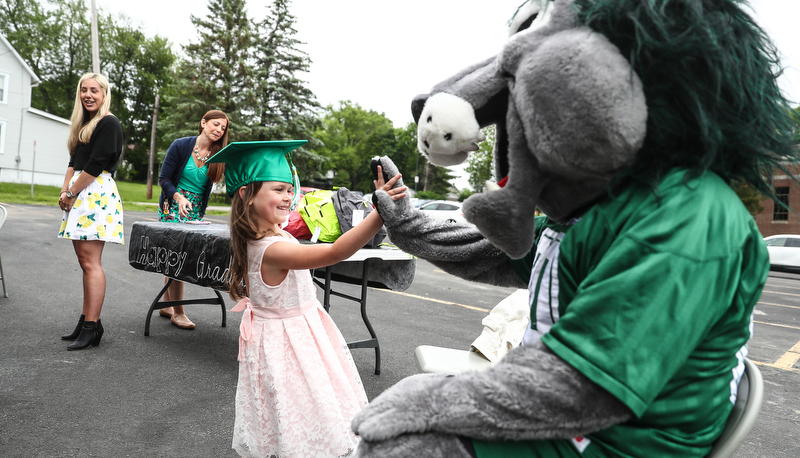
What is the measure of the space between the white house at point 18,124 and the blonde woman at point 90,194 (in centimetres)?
2720

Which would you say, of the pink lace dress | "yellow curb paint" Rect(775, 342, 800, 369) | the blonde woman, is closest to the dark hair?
the blonde woman

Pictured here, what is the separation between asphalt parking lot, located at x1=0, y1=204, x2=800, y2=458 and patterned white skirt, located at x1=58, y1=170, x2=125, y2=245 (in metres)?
0.91

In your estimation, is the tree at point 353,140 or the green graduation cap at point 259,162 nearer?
the green graduation cap at point 259,162

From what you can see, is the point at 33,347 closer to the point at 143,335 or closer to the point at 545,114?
the point at 143,335

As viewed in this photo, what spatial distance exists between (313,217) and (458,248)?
8.39 ft

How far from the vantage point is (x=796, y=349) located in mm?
5535

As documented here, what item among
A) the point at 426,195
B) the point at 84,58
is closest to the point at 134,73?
the point at 84,58

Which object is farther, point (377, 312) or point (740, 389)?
point (377, 312)

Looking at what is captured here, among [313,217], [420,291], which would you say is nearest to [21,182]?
[420,291]

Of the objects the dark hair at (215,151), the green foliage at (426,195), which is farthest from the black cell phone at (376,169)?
the green foliage at (426,195)

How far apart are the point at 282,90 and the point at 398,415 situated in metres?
26.0

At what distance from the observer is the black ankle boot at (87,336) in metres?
3.92

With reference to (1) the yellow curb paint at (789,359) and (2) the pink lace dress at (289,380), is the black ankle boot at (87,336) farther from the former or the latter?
(1) the yellow curb paint at (789,359)

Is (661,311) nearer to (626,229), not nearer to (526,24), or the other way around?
(626,229)
